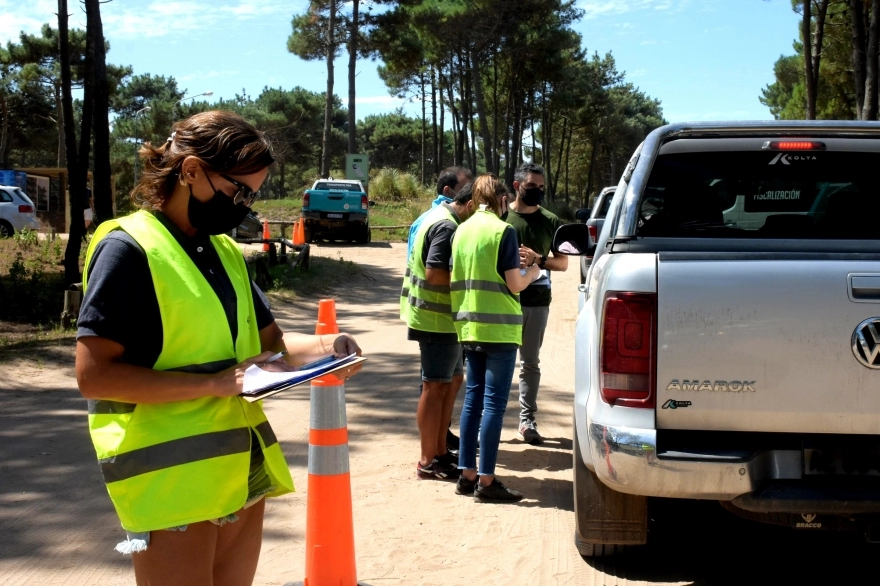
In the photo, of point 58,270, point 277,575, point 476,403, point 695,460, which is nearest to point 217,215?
point 695,460

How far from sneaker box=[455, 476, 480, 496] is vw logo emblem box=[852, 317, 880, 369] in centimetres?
285

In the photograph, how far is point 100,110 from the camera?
1556cm

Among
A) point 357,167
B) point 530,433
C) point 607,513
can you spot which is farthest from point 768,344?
point 357,167

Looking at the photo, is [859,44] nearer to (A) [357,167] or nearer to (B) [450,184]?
(A) [357,167]

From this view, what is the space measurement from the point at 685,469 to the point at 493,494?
2.21 meters

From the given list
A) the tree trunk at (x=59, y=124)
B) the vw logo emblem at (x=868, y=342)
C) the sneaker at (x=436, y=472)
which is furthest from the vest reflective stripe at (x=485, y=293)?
the tree trunk at (x=59, y=124)

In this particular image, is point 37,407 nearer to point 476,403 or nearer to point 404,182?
point 476,403

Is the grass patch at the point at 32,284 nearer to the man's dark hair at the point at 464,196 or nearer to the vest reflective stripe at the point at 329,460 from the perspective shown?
the man's dark hair at the point at 464,196

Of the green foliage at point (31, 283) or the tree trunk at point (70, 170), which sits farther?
the tree trunk at point (70, 170)

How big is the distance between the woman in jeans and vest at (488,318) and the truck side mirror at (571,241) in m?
0.21

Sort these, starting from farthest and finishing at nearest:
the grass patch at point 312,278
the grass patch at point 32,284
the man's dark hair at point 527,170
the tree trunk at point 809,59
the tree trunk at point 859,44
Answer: the tree trunk at point 809,59
the tree trunk at point 859,44
the grass patch at point 312,278
the grass patch at point 32,284
the man's dark hair at point 527,170

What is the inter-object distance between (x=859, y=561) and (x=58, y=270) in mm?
16641

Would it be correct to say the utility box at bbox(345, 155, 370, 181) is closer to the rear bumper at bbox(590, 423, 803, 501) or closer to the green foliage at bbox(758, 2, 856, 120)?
the green foliage at bbox(758, 2, 856, 120)

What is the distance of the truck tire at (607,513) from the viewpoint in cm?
411
